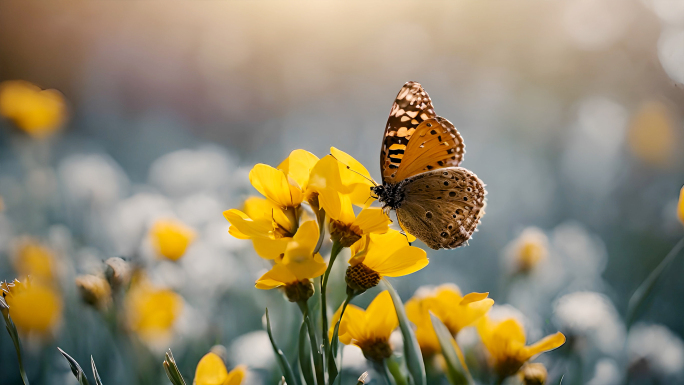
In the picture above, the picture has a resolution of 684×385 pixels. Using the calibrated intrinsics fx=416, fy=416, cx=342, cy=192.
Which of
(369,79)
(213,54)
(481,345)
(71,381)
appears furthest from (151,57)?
(481,345)

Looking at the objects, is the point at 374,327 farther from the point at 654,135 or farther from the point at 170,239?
the point at 654,135

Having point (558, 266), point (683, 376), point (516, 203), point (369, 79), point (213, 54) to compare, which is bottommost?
point (683, 376)

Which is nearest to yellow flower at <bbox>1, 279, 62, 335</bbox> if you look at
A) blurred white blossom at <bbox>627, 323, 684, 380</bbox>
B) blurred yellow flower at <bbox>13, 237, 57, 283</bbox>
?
blurred yellow flower at <bbox>13, 237, 57, 283</bbox>

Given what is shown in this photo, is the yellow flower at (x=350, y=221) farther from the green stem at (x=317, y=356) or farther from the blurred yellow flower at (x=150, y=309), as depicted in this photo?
the blurred yellow flower at (x=150, y=309)

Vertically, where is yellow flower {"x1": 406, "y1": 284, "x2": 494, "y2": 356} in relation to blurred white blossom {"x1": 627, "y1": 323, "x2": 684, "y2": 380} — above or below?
above

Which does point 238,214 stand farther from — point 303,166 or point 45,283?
point 45,283

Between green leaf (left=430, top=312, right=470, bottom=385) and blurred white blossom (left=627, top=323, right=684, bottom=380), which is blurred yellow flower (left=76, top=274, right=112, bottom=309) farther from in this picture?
blurred white blossom (left=627, top=323, right=684, bottom=380)
